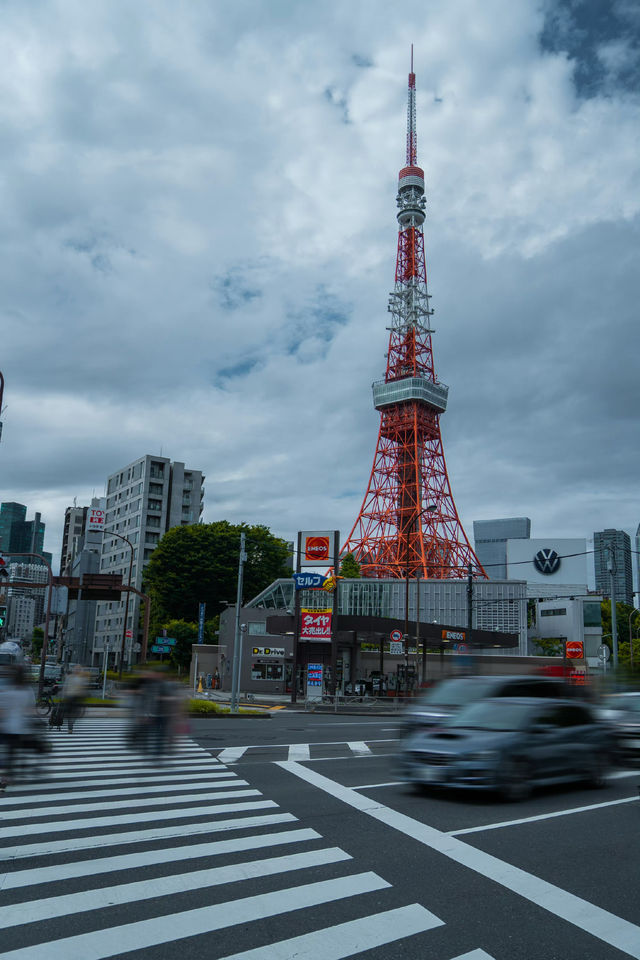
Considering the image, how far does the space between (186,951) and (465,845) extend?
378 centimetres

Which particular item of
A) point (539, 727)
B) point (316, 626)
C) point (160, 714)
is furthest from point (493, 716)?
point (316, 626)

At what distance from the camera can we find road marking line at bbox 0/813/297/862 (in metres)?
7.20

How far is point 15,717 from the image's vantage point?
1009cm

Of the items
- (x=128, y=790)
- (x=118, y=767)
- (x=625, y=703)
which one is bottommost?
(x=118, y=767)

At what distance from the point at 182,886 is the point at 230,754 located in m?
10.1

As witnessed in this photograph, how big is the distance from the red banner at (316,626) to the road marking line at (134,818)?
27.7m

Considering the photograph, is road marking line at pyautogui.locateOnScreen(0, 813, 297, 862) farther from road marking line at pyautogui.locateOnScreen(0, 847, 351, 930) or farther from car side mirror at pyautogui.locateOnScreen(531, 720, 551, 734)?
car side mirror at pyautogui.locateOnScreen(531, 720, 551, 734)

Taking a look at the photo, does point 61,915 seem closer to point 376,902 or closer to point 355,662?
point 376,902

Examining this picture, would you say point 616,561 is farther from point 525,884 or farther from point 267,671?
point 525,884

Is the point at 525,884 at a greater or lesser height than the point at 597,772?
lesser

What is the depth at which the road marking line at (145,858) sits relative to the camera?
6328mm

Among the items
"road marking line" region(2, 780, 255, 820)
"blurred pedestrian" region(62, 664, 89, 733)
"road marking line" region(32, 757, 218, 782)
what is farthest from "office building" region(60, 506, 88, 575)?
"road marking line" region(2, 780, 255, 820)

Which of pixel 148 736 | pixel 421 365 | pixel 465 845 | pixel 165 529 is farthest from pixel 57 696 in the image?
pixel 421 365

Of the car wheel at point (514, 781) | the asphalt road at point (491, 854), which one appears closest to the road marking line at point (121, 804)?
the asphalt road at point (491, 854)
